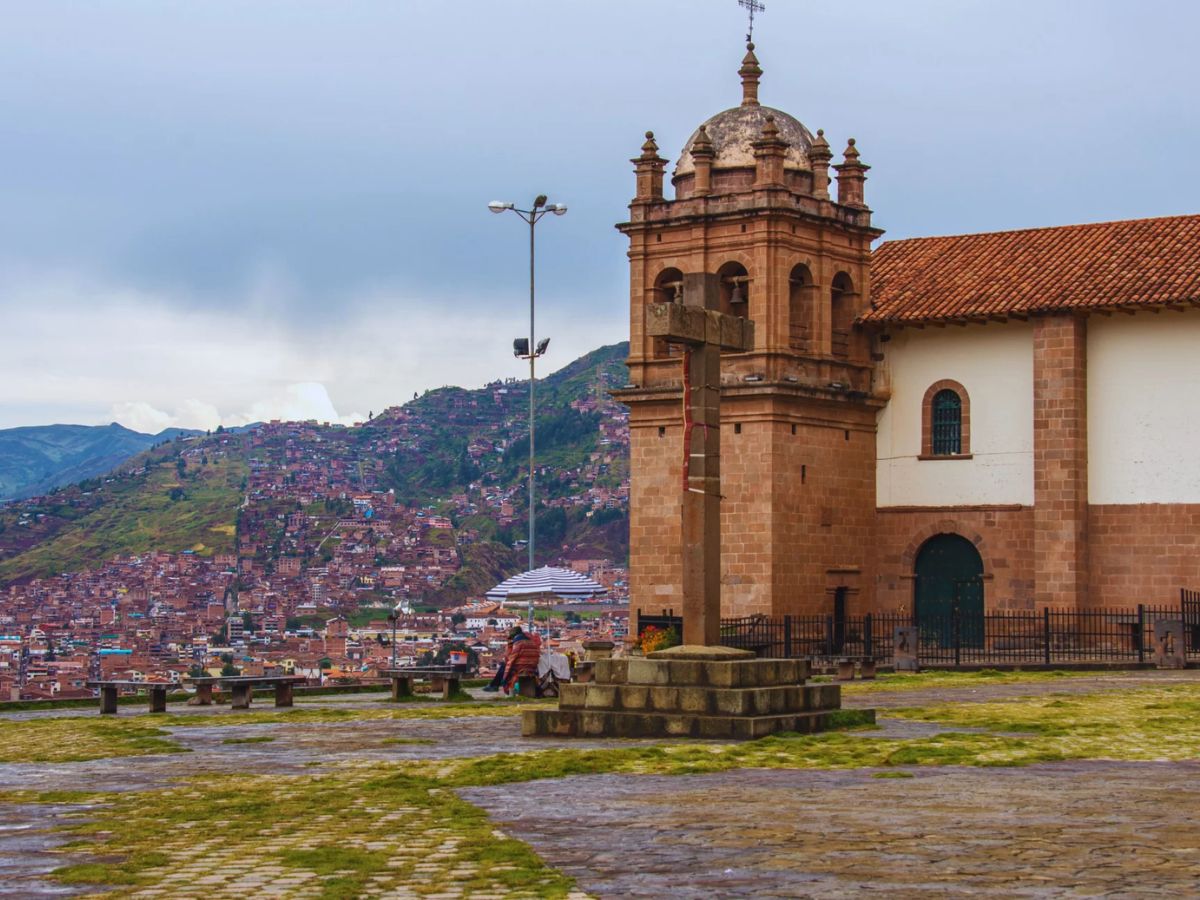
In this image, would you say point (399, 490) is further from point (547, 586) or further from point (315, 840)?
point (315, 840)

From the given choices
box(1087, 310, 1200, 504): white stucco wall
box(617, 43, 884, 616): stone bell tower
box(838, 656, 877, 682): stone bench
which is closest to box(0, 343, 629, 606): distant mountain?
box(617, 43, 884, 616): stone bell tower

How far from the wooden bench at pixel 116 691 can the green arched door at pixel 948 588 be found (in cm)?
1760

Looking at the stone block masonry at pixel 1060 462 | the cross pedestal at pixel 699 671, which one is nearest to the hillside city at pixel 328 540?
the stone block masonry at pixel 1060 462

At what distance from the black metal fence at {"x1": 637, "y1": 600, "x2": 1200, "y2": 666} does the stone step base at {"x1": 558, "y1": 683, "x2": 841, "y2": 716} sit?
15201 mm

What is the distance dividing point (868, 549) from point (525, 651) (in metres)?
14.7

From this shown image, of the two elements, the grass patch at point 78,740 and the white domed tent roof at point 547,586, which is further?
the white domed tent roof at point 547,586

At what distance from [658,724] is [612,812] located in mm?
5493

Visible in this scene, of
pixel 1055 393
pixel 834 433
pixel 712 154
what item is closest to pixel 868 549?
pixel 834 433

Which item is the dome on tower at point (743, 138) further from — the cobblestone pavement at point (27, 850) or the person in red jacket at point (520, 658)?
the cobblestone pavement at point (27, 850)

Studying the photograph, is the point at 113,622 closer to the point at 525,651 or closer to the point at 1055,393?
the point at 1055,393

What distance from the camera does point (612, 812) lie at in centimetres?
1083

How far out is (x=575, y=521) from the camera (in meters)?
89.9

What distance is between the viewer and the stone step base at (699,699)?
16.0m

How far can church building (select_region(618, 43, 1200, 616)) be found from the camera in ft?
116
